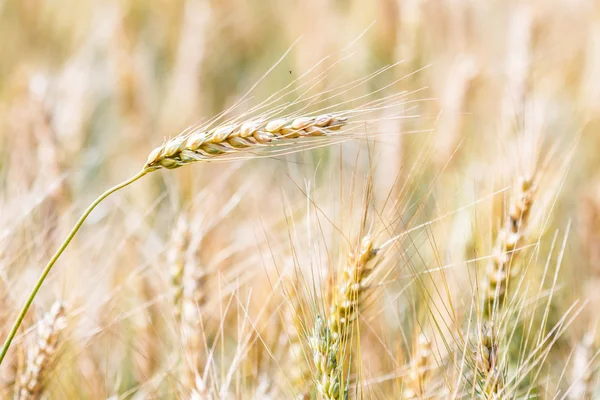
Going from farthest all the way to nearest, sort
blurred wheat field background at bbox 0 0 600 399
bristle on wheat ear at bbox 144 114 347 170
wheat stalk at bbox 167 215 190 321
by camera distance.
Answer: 1. wheat stalk at bbox 167 215 190 321
2. blurred wheat field background at bbox 0 0 600 399
3. bristle on wheat ear at bbox 144 114 347 170

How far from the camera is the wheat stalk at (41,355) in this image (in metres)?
0.83

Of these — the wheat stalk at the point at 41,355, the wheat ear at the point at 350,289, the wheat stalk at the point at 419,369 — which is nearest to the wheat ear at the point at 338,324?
the wheat ear at the point at 350,289

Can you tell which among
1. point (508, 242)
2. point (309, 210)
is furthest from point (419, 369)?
point (309, 210)

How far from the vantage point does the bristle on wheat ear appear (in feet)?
2.22

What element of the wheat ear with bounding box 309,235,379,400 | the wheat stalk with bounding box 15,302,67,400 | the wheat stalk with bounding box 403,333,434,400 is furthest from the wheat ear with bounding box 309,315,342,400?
the wheat stalk with bounding box 15,302,67,400

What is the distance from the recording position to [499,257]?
0.88 meters

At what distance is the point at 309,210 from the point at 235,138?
0.33 meters

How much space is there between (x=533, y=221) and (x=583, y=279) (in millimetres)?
323

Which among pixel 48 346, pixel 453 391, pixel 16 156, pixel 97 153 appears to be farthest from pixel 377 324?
pixel 97 153

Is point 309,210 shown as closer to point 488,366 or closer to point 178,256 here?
point 178,256

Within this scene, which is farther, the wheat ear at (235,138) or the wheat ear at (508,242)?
the wheat ear at (508,242)

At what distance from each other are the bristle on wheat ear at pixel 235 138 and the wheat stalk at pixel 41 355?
293 mm

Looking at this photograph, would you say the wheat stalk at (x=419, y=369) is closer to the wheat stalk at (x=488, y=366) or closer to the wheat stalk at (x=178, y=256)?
the wheat stalk at (x=488, y=366)

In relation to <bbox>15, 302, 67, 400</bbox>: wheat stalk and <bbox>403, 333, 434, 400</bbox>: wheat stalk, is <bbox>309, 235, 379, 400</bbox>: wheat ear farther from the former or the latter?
<bbox>15, 302, 67, 400</bbox>: wheat stalk
